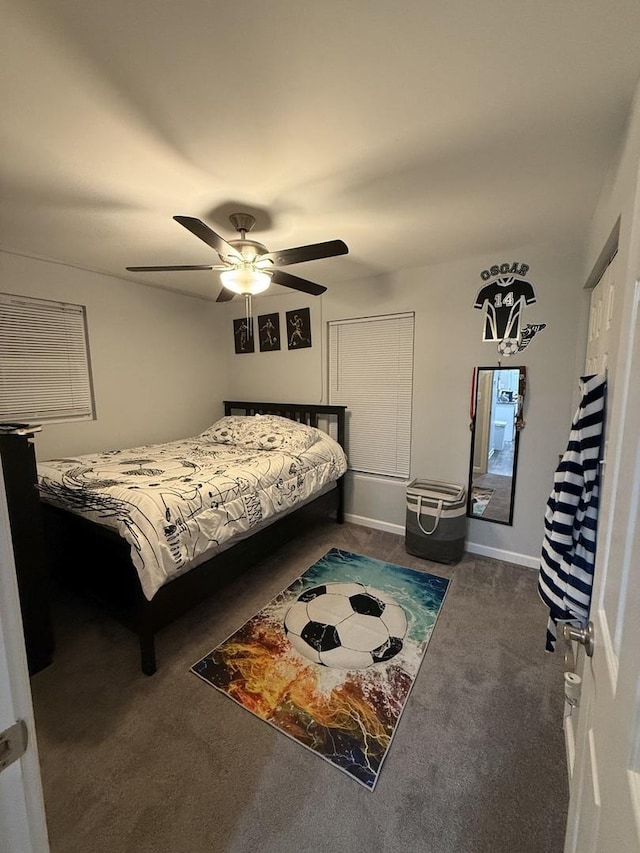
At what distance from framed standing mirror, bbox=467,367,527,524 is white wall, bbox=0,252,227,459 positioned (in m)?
2.80

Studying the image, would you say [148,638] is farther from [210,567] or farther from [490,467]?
[490,467]

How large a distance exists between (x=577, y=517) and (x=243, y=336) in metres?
3.52

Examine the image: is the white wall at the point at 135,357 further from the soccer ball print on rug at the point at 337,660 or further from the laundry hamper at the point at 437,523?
the laundry hamper at the point at 437,523

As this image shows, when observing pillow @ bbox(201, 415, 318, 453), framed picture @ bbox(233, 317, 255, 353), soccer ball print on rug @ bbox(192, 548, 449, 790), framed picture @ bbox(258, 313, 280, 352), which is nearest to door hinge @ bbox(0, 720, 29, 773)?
soccer ball print on rug @ bbox(192, 548, 449, 790)

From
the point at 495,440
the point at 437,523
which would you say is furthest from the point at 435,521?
the point at 495,440

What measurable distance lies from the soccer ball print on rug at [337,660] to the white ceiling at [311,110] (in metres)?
2.36

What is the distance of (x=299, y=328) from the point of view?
3604 millimetres

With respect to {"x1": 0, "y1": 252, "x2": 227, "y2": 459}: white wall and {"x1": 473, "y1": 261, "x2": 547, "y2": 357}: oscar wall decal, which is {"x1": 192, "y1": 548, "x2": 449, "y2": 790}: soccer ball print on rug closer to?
{"x1": 473, "y1": 261, "x2": 547, "y2": 357}: oscar wall decal

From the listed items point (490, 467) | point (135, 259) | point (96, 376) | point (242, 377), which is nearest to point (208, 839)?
point (490, 467)

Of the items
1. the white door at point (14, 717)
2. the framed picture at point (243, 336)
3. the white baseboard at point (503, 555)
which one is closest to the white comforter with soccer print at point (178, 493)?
the white door at point (14, 717)

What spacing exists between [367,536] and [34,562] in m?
2.42

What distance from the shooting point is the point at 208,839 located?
113 centimetres

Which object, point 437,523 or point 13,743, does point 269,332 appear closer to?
point 437,523

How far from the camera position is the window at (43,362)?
250 cm
